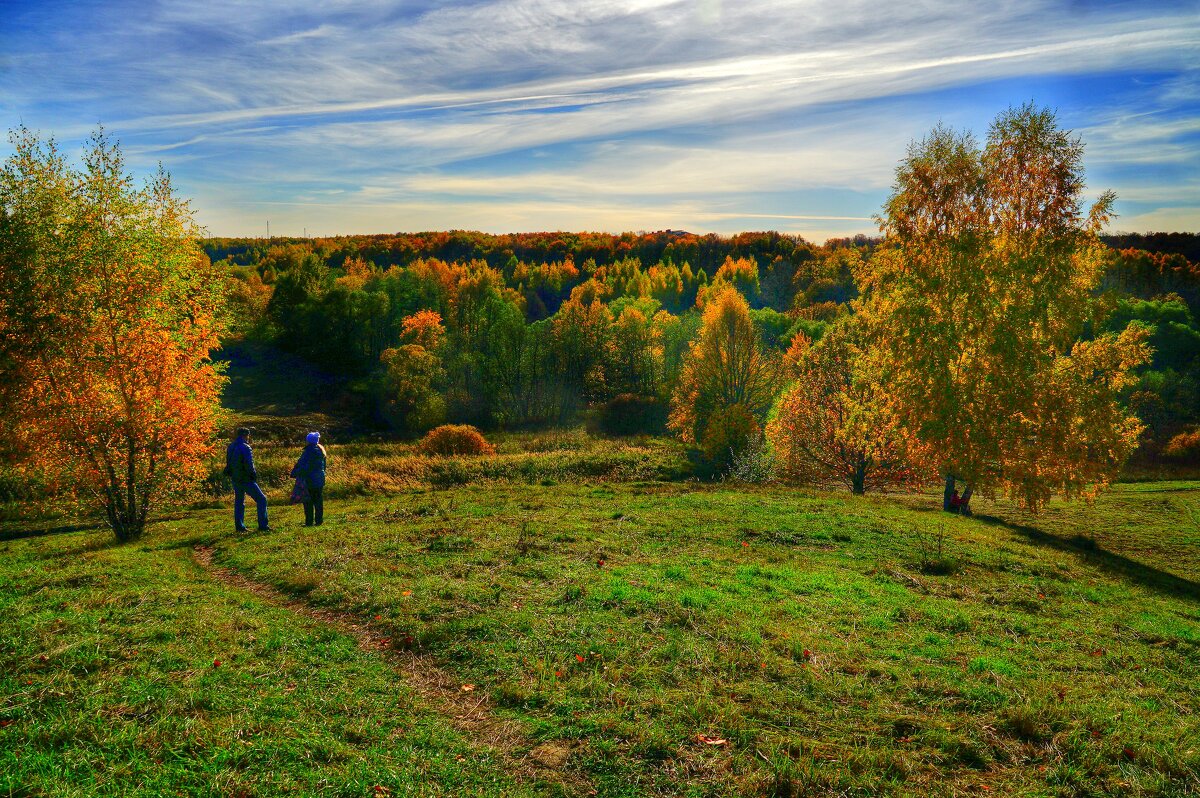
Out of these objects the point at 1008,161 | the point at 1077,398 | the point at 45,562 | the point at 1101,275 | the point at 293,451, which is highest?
the point at 1008,161

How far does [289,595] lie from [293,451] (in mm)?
37613

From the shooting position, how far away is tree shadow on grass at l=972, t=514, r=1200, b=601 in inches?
677

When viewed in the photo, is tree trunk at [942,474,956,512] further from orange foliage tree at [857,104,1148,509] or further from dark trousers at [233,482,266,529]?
dark trousers at [233,482,266,529]

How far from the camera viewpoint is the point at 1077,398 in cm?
2384

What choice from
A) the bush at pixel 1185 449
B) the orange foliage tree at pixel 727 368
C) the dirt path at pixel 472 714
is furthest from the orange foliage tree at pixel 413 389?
the bush at pixel 1185 449

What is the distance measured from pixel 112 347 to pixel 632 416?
6300cm

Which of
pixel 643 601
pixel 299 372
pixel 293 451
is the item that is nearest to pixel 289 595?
pixel 643 601

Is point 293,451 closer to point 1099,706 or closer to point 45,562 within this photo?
point 45,562

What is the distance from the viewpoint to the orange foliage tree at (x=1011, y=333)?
24.2 m

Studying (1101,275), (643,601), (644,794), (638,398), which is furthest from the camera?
(638,398)

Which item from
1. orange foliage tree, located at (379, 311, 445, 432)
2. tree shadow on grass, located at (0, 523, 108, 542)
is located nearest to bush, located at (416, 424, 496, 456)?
orange foliage tree, located at (379, 311, 445, 432)

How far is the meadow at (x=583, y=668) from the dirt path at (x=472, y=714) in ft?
0.13

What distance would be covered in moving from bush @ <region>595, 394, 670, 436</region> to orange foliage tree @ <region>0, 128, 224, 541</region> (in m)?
55.7

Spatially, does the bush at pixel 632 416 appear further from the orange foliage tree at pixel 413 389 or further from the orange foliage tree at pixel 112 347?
the orange foliage tree at pixel 112 347
